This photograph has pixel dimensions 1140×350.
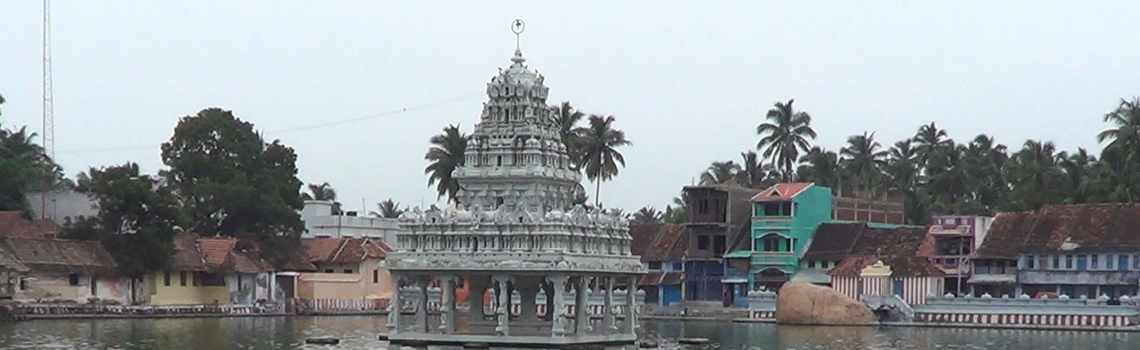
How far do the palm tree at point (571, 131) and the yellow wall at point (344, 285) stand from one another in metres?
12.6

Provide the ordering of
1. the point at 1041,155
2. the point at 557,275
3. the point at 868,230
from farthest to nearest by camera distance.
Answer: the point at 1041,155, the point at 868,230, the point at 557,275

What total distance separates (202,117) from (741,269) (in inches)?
1081

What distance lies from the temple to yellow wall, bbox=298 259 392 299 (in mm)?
40358

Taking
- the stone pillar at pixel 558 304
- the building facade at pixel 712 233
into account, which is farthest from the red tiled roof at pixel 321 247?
the stone pillar at pixel 558 304

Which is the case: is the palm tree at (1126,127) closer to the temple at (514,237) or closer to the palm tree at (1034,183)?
the palm tree at (1034,183)

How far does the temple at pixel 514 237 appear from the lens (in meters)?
51.6

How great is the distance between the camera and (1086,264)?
264 feet

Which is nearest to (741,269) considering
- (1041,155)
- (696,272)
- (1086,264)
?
(696,272)

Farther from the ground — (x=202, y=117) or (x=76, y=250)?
(x=202, y=117)

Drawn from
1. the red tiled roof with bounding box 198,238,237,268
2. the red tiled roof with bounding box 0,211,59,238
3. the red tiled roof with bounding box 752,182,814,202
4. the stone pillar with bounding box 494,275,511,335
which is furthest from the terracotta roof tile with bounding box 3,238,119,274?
the stone pillar with bounding box 494,275,511,335

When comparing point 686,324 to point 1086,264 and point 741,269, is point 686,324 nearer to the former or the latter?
point 741,269

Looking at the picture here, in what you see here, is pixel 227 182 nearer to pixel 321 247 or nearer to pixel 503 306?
pixel 321 247

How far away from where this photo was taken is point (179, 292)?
3415 inches

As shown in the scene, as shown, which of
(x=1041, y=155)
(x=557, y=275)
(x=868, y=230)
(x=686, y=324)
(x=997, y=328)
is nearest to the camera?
(x=557, y=275)
